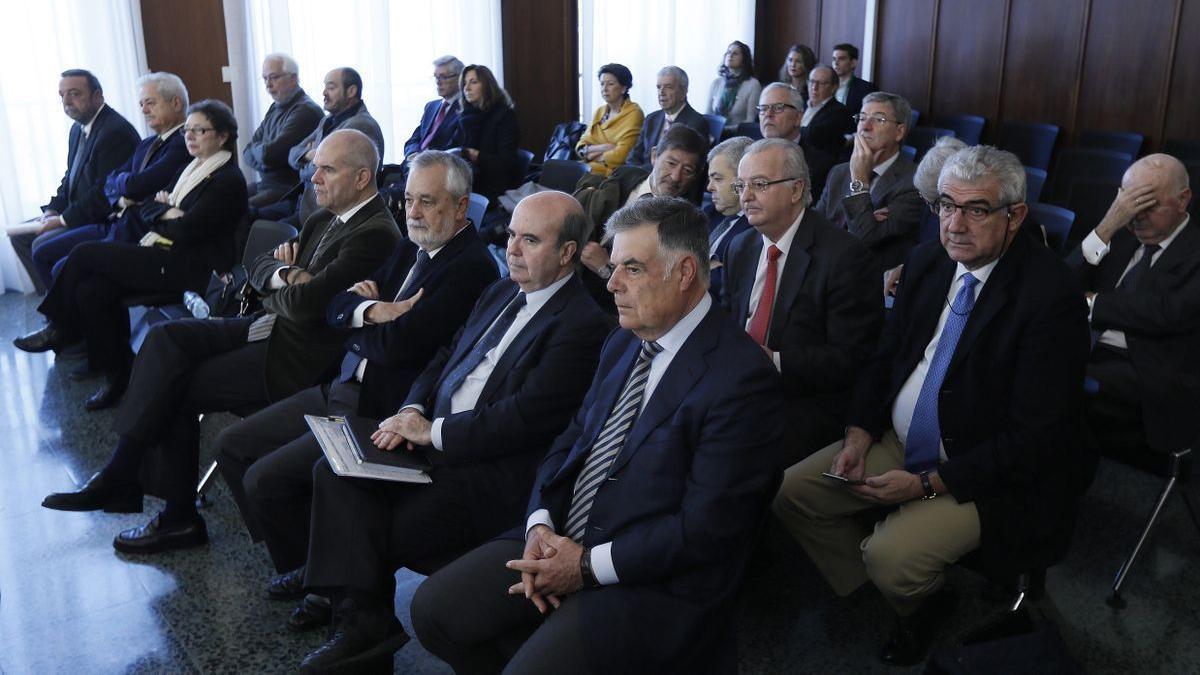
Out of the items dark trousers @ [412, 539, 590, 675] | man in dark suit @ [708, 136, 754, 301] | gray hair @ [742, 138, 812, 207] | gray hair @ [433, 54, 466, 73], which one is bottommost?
dark trousers @ [412, 539, 590, 675]

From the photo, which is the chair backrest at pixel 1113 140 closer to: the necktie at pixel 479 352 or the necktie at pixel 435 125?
the necktie at pixel 435 125

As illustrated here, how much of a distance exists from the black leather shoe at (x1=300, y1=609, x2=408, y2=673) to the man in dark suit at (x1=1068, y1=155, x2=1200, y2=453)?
2086 mm

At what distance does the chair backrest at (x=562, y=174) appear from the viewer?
5539 mm

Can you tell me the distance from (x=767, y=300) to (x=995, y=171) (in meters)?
0.76

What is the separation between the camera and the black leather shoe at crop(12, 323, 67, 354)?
16.9 ft

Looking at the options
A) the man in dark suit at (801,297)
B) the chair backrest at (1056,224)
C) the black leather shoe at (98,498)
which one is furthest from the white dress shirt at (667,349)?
the chair backrest at (1056,224)

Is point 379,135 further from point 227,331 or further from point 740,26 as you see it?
point 740,26

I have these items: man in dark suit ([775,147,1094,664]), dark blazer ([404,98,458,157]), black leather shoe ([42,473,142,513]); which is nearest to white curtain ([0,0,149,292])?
dark blazer ([404,98,458,157])

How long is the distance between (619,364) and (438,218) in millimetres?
1078

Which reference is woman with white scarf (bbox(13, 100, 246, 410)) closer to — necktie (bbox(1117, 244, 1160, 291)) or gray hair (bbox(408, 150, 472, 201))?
gray hair (bbox(408, 150, 472, 201))

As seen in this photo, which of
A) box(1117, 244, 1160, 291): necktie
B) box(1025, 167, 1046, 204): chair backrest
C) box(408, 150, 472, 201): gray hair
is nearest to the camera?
box(408, 150, 472, 201): gray hair

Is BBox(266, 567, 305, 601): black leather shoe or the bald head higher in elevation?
the bald head

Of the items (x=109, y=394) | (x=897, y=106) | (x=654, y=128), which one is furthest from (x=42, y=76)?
(x=897, y=106)

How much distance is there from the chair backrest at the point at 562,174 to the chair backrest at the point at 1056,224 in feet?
7.98
